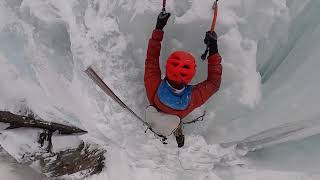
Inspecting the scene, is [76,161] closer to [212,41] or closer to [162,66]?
[162,66]

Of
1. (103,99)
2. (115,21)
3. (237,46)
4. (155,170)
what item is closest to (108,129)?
(103,99)

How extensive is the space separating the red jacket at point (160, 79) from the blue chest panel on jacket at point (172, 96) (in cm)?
3

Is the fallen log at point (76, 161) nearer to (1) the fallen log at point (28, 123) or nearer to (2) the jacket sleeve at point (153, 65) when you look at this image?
A: (1) the fallen log at point (28, 123)

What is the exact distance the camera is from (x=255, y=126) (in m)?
2.84

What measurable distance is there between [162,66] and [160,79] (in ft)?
0.48

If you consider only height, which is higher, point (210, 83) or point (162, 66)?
point (162, 66)

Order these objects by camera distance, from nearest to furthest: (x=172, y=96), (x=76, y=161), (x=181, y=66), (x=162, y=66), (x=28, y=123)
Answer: (x=181, y=66) < (x=172, y=96) < (x=162, y=66) < (x=28, y=123) < (x=76, y=161)

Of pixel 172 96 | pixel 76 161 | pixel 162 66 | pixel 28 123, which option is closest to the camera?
pixel 172 96

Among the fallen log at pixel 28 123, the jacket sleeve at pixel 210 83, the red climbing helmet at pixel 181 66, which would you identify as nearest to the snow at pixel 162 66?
the fallen log at pixel 28 123

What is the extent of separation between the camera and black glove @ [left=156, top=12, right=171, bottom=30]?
2383 mm

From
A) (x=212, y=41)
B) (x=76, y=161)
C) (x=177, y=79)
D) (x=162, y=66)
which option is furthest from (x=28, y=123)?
(x=212, y=41)

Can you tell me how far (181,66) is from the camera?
7.61 feet

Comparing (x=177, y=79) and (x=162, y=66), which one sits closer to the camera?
(x=177, y=79)

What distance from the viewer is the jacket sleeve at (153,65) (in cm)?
240
